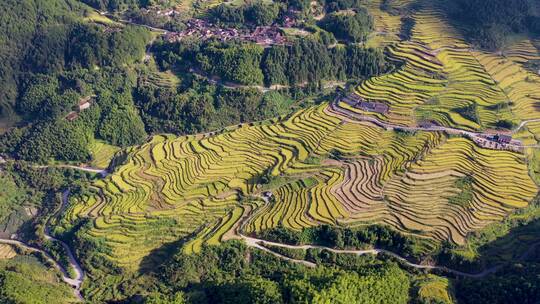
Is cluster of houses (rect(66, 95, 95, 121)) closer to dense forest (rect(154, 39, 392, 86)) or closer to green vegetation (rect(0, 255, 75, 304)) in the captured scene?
dense forest (rect(154, 39, 392, 86))

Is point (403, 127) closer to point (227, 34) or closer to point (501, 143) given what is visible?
point (501, 143)

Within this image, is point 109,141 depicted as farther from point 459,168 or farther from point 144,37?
point 459,168

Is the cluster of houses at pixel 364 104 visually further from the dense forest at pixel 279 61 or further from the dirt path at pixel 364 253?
the dirt path at pixel 364 253

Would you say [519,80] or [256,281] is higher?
[519,80]

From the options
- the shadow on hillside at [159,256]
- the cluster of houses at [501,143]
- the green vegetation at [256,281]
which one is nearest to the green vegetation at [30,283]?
the green vegetation at [256,281]

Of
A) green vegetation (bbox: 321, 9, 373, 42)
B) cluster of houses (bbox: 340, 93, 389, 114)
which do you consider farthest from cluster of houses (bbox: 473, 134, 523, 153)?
green vegetation (bbox: 321, 9, 373, 42)

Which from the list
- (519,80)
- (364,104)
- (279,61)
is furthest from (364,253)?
(519,80)
